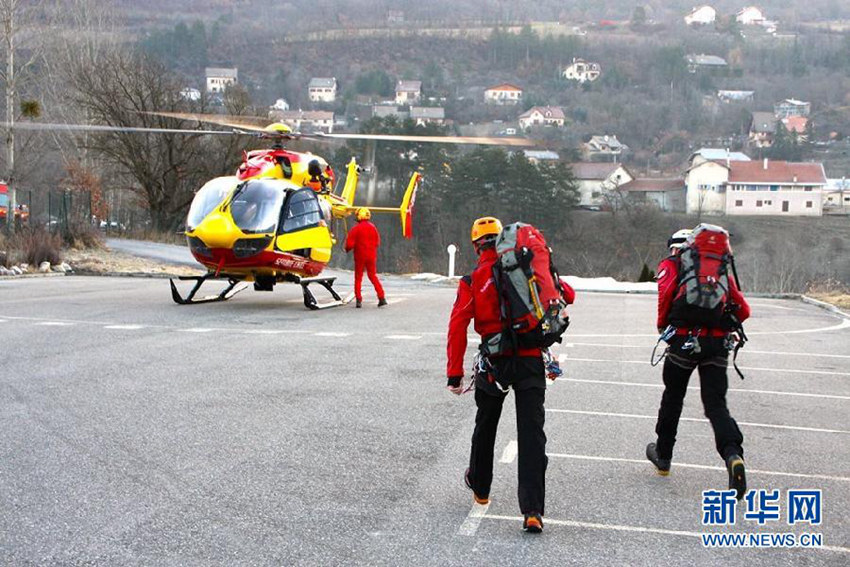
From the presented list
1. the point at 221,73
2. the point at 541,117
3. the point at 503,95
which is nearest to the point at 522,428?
the point at 541,117

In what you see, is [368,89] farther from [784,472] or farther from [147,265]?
[784,472]

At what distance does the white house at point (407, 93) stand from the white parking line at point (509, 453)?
128 meters

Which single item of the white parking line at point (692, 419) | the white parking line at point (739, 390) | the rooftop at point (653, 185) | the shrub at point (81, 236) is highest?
the white parking line at point (692, 419)

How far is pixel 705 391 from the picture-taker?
7547 mm

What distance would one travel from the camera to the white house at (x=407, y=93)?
136625 millimetres

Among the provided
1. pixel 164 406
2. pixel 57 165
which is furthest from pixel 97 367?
pixel 57 165

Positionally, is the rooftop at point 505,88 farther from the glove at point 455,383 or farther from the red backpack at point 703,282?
the glove at point 455,383

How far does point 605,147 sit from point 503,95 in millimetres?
26304

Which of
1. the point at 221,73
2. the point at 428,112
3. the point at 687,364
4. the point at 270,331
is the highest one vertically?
the point at 221,73

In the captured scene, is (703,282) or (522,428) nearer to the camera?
(522,428)

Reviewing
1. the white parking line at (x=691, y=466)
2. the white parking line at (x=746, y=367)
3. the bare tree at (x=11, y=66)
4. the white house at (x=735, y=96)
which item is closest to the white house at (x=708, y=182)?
the white house at (x=735, y=96)

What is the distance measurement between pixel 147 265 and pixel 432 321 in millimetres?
16463

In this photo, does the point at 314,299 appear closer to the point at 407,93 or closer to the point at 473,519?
the point at 473,519

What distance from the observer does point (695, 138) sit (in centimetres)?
13512
